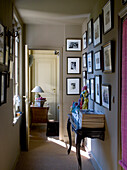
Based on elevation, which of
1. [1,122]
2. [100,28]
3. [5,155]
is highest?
[100,28]

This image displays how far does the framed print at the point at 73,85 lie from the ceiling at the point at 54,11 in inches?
49.1

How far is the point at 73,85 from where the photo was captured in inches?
187

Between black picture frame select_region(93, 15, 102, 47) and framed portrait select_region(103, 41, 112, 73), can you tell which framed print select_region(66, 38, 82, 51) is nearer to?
black picture frame select_region(93, 15, 102, 47)

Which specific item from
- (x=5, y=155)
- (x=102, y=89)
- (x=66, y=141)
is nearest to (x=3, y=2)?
(x=102, y=89)

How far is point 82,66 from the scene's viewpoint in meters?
4.70

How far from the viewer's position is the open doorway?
22.4 ft

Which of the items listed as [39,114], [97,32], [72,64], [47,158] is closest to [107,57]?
[97,32]

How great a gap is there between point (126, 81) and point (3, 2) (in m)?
1.74

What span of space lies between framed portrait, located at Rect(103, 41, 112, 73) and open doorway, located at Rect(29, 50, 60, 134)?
4035mm

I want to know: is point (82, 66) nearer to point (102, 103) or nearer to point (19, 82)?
point (19, 82)

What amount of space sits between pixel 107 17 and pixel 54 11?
4.35 feet

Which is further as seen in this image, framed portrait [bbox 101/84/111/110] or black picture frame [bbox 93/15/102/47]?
black picture frame [bbox 93/15/102/47]

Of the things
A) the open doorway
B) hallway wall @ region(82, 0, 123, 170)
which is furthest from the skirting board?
the open doorway

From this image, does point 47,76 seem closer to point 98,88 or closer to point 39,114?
point 39,114
